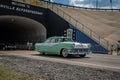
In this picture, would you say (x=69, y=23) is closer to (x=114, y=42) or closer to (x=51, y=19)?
(x=51, y=19)

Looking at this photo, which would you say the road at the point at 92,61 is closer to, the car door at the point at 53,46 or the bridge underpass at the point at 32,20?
the car door at the point at 53,46

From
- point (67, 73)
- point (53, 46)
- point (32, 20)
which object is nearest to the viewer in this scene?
point (67, 73)

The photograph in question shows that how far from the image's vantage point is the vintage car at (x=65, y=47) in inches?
789

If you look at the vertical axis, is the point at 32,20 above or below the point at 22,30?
above

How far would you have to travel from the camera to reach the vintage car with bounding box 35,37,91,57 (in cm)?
2005

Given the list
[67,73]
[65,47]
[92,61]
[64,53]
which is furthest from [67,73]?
[64,53]

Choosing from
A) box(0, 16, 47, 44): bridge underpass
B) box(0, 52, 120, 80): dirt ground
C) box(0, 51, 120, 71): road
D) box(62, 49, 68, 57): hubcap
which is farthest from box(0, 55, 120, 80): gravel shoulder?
box(0, 16, 47, 44): bridge underpass

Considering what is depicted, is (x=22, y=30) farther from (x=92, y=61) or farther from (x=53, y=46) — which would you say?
(x=92, y=61)

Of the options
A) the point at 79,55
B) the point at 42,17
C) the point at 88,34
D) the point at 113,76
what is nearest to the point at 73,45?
the point at 79,55

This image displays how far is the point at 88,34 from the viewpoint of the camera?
3472 cm

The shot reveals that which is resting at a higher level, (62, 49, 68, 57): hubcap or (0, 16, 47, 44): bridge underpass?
(0, 16, 47, 44): bridge underpass

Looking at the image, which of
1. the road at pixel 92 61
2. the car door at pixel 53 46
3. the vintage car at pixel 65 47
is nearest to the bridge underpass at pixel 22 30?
the vintage car at pixel 65 47

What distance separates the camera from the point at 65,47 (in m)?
20.4

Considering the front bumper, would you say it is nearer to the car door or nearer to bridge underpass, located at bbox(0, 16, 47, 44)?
the car door
